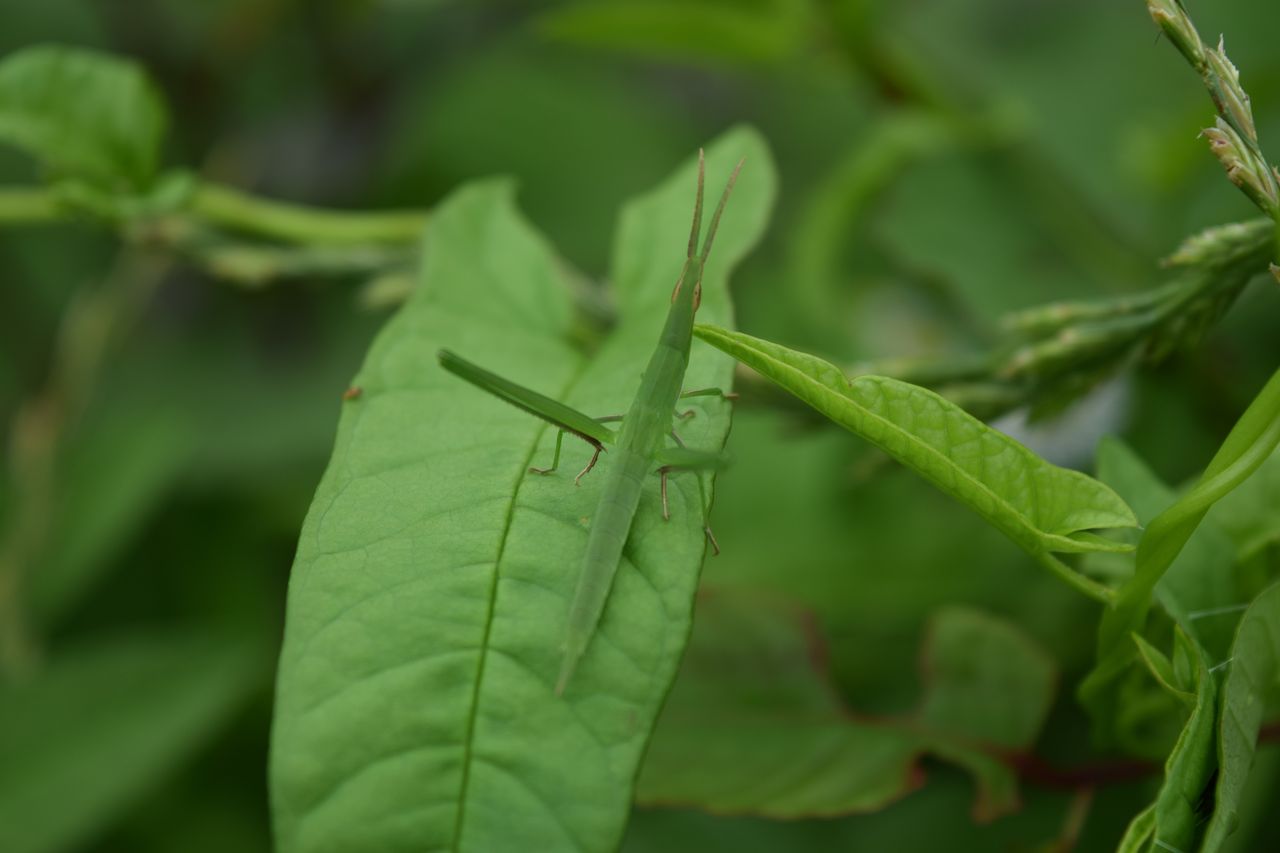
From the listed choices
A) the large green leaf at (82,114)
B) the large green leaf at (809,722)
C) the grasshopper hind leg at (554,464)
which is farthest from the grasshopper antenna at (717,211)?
the large green leaf at (82,114)

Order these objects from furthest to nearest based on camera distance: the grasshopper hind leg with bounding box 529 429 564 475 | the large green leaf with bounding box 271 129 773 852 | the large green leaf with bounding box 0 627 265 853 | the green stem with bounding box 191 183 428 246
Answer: the large green leaf with bounding box 0 627 265 853, the green stem with bounding box 191 183 428 246, the grasshopper hind leg with bounding box 529 429 564 475, the large green leaf with bounding box 271 129 773 852

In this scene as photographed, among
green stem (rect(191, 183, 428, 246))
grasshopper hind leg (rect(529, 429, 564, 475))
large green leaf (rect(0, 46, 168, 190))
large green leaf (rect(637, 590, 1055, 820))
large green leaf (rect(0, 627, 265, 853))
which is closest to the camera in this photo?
grasshopper hind leg (rect(529, 429, 564, 475))

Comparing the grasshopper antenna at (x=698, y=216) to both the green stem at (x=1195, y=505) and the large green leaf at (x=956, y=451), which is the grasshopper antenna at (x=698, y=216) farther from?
the green stem at (x=1195, y=505)

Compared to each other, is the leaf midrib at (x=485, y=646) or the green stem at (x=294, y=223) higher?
the green stem at (x=294, y=223)

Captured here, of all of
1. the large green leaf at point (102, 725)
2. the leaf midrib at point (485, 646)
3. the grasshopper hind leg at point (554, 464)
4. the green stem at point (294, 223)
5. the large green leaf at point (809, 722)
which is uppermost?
the green stem at point (294, 223)

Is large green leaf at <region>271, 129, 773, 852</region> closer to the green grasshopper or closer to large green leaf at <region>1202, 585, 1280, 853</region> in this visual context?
the green grasshopper

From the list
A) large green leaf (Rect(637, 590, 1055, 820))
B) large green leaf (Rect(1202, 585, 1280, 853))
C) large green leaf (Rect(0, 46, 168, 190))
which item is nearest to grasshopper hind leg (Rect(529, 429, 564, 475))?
large green leaf (Rect(637, 590, 1055, 820))

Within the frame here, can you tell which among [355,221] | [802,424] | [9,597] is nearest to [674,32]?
[355,221]
